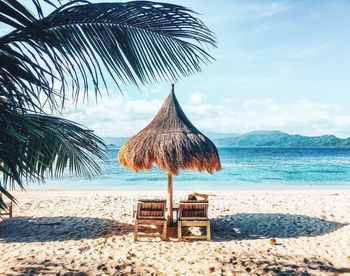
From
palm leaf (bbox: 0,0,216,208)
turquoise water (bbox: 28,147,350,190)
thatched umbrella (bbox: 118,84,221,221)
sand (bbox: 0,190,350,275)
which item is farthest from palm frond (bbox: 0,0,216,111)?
turquoise water (bbox: 28,147,350,190)

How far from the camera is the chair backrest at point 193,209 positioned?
6.42m

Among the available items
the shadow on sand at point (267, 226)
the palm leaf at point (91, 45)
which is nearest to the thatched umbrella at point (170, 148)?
the shadow on sand at point (267, 226)


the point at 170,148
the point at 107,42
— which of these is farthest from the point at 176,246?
the point at 107,42

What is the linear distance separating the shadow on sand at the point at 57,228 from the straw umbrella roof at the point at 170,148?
1462 millimetres

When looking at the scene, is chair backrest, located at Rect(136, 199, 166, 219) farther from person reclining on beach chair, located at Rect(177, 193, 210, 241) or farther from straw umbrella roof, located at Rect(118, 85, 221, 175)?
straw umbrella roof, located at Rect(118, 85, 221, 175)

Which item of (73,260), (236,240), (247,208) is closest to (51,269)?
(73,260)

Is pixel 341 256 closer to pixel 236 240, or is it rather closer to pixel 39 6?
pixel 236 240

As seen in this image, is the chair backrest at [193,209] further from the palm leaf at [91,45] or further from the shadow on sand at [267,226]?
the palm leaf at [91,45]

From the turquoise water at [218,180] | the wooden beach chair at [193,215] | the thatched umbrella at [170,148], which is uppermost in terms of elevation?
the thatched umbrella at [170,148]

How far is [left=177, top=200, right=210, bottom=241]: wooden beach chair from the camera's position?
6.25m

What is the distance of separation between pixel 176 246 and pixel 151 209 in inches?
33.9

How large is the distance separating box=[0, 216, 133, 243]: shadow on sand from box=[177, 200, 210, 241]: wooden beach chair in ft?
3.97

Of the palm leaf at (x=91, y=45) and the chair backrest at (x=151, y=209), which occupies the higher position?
the palm leaf at (x=91, y=45)

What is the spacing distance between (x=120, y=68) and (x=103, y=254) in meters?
4.77
